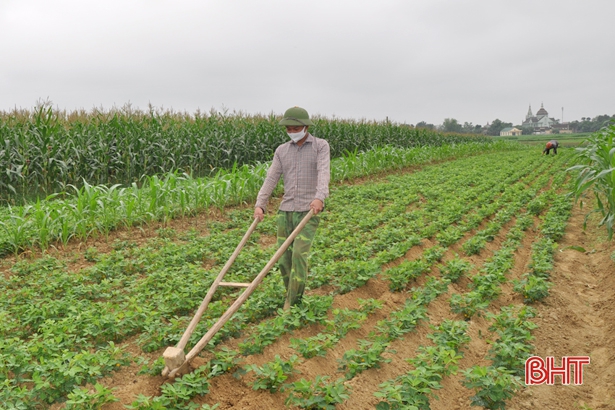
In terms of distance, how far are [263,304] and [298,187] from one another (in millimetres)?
1264

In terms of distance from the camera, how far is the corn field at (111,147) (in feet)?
38.0

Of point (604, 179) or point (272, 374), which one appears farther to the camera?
point (604, 179)

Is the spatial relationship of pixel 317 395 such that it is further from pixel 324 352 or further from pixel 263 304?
pixel 263 304

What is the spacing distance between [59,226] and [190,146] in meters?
7.34

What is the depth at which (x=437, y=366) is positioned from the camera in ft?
11.8

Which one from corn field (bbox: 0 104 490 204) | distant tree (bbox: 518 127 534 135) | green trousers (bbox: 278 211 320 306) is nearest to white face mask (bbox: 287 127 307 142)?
green trousers (bbox: 278 211 320 306)

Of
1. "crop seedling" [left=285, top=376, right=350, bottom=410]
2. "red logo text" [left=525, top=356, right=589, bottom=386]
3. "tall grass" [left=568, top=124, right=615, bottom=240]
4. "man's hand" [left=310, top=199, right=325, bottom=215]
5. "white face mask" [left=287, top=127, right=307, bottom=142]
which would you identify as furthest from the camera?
"tall grass" [left=568, top=124, right=615, bottom=240]

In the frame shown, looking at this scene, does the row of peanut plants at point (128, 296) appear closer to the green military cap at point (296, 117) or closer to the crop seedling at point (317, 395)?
the crop seedling at point (317, 395)

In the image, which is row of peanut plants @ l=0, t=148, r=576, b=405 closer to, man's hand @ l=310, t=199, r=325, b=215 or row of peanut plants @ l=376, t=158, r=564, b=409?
row of peanut plants @ l=376, t=158, r=564, b=409

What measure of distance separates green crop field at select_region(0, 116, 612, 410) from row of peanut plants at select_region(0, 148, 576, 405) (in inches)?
0.9

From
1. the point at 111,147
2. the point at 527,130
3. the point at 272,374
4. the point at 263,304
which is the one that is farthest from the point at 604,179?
the point at 527,130

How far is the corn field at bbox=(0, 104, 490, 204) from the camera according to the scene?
1158 centimetres

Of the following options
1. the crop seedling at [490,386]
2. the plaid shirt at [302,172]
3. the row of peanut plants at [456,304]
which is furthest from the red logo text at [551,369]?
the plaid shirt at [302,172]

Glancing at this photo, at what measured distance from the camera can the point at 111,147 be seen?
1281cm
